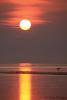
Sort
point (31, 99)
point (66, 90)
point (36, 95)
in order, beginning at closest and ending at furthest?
1. point (31, 99)
2. point (36, 95)
3. point (66, 90)

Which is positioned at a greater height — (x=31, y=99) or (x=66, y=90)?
(x=66, y=90)

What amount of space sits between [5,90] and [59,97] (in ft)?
7.41

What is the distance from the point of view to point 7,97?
42.1 feet

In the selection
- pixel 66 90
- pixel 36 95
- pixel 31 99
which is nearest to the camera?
pixel 31 99

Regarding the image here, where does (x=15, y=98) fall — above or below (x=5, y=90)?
below

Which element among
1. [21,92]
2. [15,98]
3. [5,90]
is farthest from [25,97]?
[5,90]

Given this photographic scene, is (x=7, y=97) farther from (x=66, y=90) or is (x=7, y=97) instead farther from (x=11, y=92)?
(x=66, y=90)

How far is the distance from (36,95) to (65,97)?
0.74 meters

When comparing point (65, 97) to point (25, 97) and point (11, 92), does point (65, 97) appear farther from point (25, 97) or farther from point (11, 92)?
point (11, 92)

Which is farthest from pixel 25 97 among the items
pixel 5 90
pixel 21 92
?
pixel 5 90

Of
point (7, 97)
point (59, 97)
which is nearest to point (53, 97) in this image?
point (59, 97)

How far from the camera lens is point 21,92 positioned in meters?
13.9

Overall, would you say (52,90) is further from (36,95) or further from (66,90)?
(36,95)

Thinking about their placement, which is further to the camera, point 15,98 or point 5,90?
point 5,90
